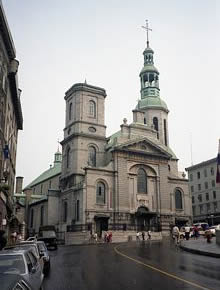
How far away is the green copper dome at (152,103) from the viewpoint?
78.1m

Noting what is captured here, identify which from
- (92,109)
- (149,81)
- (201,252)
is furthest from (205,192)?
(201,252)

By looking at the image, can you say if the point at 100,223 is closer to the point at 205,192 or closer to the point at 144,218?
the point at 144,218

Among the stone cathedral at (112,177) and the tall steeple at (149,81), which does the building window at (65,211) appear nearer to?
the stone cathedral at (112,177)

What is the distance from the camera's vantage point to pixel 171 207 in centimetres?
6594

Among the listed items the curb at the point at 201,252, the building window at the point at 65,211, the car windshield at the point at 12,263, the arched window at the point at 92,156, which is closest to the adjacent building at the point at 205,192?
the arched window at the point at 92,156

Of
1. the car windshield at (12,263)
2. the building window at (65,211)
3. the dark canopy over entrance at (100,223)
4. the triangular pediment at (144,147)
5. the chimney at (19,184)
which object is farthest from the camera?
the chimney at (19,184)

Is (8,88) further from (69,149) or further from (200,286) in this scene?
(69,149)

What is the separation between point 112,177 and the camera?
61406 mm

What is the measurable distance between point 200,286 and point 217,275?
288 centimetres

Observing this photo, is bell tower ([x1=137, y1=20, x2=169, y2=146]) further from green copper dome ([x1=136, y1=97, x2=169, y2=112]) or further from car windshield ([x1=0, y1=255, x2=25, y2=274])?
car windshield ([x1=0, y1=255, x2=25, y2=274])

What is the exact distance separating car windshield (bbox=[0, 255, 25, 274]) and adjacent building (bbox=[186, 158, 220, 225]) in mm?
70037

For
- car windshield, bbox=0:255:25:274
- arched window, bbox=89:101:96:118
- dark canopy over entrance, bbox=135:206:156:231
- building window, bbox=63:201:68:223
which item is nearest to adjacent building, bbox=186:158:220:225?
dark canopy over entrance, bbox=135:206:156:231

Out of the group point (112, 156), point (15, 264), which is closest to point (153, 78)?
point (112, 156)

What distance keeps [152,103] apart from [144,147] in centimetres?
1599
